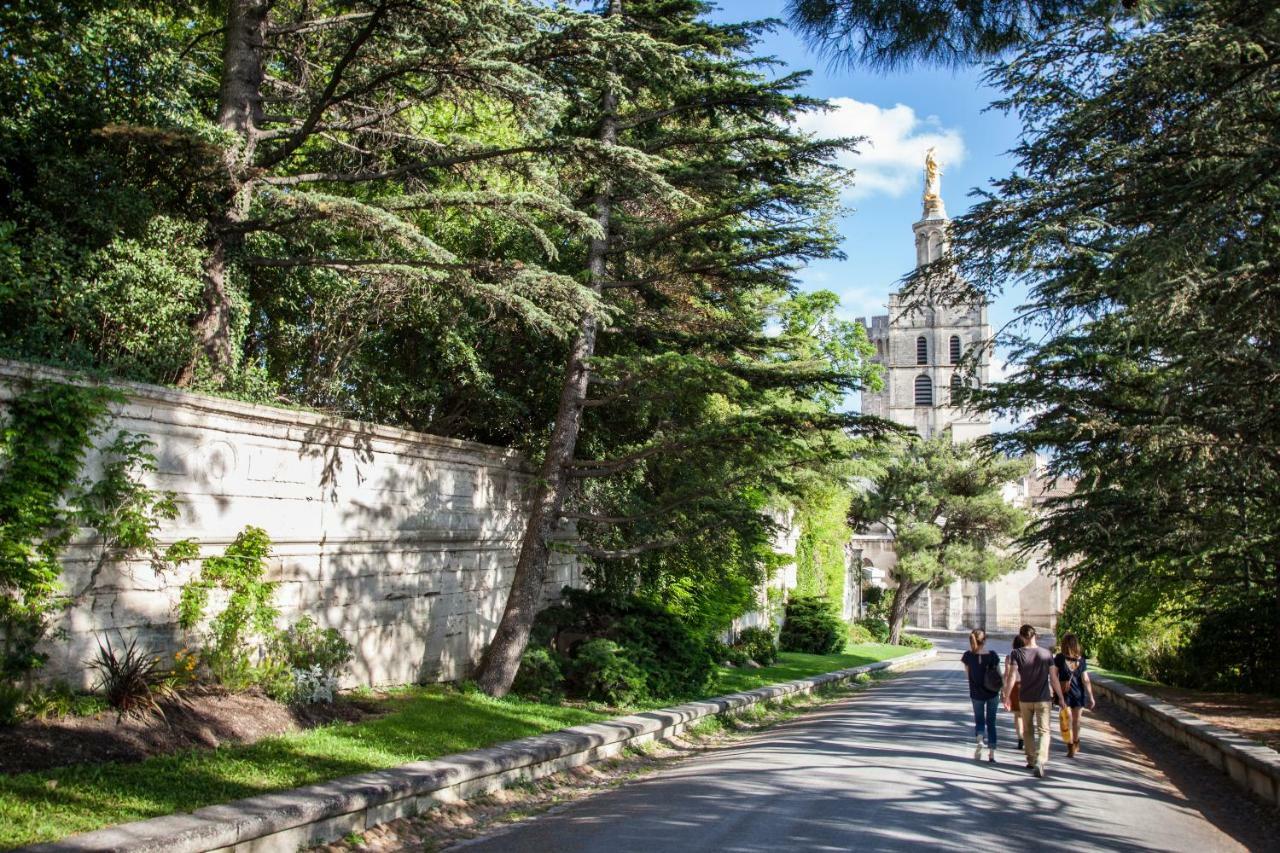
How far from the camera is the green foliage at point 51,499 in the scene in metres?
7.05

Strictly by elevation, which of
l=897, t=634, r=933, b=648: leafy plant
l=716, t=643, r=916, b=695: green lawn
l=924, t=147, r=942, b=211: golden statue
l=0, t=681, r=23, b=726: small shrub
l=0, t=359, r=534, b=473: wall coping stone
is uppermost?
l=924, t=147, r=942, b=211: golden statue

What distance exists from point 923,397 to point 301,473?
89713 millimetres

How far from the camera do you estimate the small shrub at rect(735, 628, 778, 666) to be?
26250 mm

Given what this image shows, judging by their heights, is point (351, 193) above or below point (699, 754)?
above

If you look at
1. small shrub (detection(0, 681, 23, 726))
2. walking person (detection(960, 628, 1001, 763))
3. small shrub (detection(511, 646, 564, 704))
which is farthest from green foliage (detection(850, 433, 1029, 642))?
small shrub (detection(0, 681, 23, 726))

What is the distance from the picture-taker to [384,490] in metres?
11.7

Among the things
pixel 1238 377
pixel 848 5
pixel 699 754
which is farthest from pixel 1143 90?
pixel 699 754

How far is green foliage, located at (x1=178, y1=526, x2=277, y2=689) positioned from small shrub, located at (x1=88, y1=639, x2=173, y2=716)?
68cm

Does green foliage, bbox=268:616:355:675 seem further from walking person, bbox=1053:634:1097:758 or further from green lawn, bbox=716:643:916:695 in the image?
walking person, bbox=1053:634:1097:758

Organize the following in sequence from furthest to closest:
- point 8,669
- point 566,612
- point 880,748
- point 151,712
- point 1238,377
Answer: point 566,612, point 880,748, point 1238,377, point 151,712, point 8,669

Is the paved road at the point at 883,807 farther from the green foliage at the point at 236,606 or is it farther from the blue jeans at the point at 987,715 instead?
the green foliage at the point at 236,606

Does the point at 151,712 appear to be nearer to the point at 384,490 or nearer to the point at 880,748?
the point at 384,490

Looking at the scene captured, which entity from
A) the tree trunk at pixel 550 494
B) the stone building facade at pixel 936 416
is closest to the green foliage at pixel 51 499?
the tree trunk at pixel 550 494

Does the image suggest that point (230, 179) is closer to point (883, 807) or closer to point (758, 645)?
point (883, 807)
